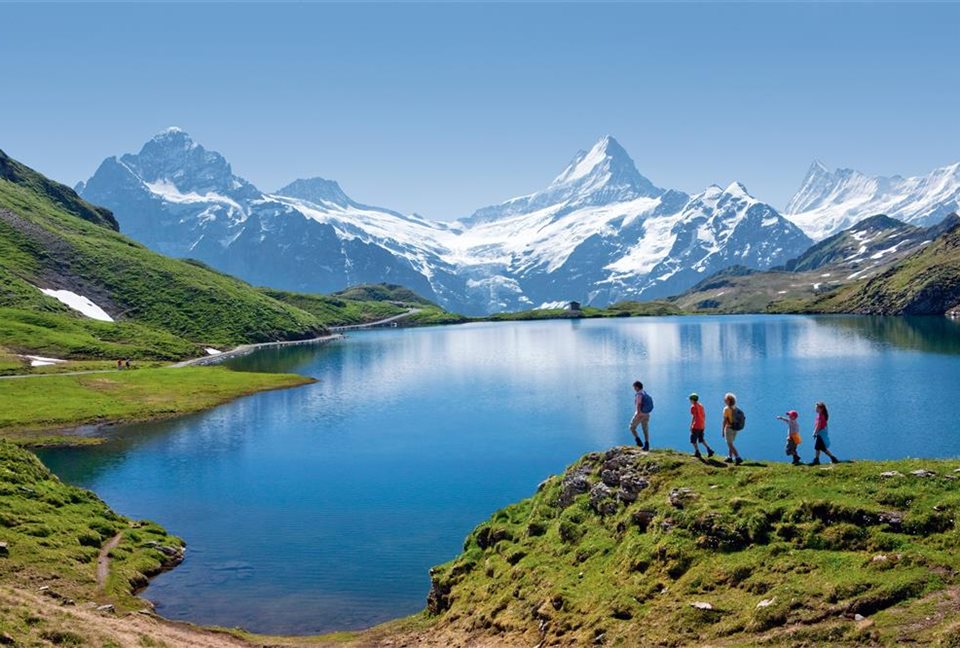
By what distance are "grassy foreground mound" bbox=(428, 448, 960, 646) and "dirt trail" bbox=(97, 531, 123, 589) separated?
65.6ft

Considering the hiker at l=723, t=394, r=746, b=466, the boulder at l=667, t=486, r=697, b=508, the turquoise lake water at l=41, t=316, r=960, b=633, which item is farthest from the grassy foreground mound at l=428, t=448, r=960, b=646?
the turquoise lake water at l=41, t=316, r=960, b=633

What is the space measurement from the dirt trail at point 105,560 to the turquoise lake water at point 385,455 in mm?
3278

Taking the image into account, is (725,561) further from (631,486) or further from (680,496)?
(631,486)

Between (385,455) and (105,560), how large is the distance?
4030 cm

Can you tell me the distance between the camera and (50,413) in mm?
A: 104250

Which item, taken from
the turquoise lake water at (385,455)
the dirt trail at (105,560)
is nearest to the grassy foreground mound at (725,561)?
the turquoise lake water at (385,455)

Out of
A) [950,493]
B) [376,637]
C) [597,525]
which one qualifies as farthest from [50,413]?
[950,493]

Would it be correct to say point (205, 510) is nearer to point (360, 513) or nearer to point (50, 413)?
point (360, 513)

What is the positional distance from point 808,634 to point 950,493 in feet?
29.1

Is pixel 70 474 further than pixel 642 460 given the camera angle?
Yes

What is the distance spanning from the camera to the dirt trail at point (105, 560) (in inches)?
1679

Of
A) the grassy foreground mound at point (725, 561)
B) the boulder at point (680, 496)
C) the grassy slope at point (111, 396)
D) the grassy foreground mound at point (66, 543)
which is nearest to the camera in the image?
the grassy foreground mound at point (725, 561)

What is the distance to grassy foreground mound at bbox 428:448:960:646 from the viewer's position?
22656 millimetres

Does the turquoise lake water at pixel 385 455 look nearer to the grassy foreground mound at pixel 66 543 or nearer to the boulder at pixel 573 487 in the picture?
the grassy foreground mound at pixel 66 543
